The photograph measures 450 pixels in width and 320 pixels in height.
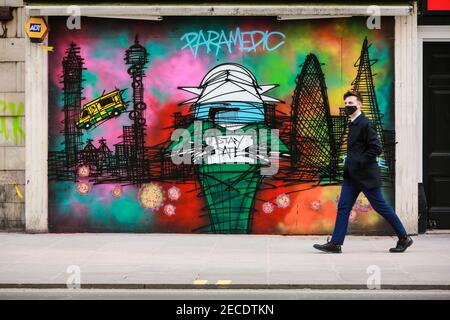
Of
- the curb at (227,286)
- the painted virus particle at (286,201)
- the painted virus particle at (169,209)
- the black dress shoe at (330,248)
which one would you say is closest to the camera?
the curb at (227,286)

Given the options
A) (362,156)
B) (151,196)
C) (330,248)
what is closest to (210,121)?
(151,196)

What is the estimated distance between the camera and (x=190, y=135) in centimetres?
1195

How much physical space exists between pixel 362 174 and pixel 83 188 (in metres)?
4.56

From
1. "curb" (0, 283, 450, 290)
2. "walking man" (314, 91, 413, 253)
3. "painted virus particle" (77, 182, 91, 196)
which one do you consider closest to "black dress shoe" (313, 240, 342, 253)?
"walking man" (314, 91, 413, 253)

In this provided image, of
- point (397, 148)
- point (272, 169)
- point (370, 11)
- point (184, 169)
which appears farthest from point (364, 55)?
point (184, 169)

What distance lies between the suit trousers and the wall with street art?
172 cm

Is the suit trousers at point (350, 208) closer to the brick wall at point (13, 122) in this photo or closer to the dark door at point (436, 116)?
the dark door at point (436, 116)

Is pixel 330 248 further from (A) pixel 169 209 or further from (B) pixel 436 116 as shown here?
(B) pixel 436 116

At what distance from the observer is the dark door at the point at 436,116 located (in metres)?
12.0

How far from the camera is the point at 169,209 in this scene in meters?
12.0

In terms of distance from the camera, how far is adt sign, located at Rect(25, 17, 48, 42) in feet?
39.0

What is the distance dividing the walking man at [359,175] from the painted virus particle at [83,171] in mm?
4066

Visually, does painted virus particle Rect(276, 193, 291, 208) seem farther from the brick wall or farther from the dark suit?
the brick wall

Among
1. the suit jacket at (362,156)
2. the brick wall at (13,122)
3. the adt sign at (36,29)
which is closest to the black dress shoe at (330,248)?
the suit jacket at (362,156)
